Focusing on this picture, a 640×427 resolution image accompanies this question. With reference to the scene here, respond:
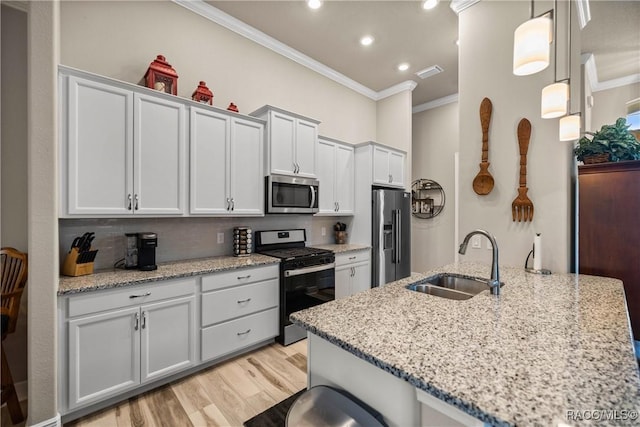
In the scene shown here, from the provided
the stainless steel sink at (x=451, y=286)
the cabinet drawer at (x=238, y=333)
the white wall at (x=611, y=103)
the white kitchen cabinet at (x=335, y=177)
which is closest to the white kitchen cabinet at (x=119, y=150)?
the cabinet drawer at (x=238, y=333)

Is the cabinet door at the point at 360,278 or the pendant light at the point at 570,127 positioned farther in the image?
the cabinet door at the point at 360,278

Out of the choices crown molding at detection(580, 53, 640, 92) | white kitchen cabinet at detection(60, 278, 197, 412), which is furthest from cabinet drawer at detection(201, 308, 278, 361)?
crown molding at detection(580, 53, 640, 92)

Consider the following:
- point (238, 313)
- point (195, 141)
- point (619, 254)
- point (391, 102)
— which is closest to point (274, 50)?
point (195, 141)

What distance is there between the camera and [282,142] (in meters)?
3.13

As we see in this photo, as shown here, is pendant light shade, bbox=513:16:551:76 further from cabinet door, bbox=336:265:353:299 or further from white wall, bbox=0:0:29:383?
white wall, bbox=0:0:29:383

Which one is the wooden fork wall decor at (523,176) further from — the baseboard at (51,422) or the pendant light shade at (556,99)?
the baseboard at (51,422)

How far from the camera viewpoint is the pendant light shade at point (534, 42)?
1.33 m

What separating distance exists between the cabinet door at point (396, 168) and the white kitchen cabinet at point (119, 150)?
299 centimetres

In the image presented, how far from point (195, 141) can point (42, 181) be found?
1120mm

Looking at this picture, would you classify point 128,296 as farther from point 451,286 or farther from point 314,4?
point 314,4

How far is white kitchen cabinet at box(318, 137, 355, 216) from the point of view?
3.77 metres

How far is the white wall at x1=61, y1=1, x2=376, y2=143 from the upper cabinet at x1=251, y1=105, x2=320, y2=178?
52 centimetres

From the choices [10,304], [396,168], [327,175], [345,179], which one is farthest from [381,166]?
[10,304]

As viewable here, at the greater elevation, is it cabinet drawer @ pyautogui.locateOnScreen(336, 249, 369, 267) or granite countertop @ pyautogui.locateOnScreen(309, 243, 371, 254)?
granite countertop @ pyautogui.locateOnScreen(309, 243, 371, 254)
